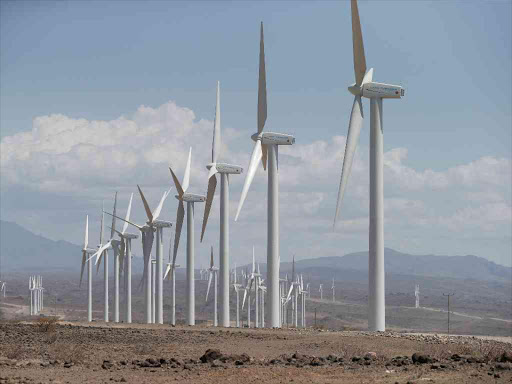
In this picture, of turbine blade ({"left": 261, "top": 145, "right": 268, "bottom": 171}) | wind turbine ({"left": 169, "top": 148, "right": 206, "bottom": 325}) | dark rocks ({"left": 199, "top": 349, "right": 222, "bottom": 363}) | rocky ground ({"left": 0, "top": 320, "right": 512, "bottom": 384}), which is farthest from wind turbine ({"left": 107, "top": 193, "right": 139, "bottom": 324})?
dark rocks ({"left": 199, "top": 349, "right": 222, "bottom": 363})

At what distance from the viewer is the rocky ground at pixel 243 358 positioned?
1146 inches

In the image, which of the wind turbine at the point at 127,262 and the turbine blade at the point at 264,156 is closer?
the turbine blade at the point at 264,156

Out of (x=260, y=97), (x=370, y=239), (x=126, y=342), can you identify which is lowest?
(x=126, y=342)

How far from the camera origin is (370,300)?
165 feet

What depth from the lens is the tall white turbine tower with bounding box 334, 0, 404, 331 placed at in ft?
162

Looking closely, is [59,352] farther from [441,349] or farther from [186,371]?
[441,349]

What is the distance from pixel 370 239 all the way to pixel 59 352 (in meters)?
17.5

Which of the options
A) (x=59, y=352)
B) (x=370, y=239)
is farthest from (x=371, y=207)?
(x=59, y=352)

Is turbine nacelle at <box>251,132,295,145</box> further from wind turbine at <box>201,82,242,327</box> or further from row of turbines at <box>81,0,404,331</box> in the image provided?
wind turbine at <box>201,82,242,327</box>

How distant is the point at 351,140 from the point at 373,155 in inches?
59.2

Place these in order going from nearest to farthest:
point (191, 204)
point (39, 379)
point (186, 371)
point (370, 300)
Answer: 1. point (39, 379)
2. point (186, 371)
3. point (370, 300)
4. point (191, 204)

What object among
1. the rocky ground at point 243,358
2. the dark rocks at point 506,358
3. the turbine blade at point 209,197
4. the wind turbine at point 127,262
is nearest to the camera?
the rocky ground at point 243,358

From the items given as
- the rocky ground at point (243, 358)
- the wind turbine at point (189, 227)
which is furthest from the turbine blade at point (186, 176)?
the rocky ground at point (243, 358)

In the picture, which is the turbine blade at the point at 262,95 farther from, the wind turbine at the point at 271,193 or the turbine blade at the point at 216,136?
the turbine blade at the point at 216,136
